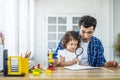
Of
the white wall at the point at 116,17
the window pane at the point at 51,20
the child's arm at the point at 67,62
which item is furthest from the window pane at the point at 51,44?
the child's arm at the point at 67,62

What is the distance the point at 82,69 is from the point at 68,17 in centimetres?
411

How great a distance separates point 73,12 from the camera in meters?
5.77

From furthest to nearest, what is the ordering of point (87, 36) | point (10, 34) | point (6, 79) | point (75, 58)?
point (10, 34) < point (87, 36) < point (75, 58) < point (6, 79)

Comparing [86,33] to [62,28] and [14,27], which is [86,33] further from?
[62,28]

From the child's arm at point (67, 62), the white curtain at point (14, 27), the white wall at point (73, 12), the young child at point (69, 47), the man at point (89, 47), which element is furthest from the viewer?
the white wall at point (73, 12)

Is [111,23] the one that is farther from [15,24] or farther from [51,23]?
[15,24]

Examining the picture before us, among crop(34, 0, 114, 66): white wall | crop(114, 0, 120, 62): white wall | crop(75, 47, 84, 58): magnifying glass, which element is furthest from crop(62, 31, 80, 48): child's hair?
crop(114, 0, 120, 62): white wall

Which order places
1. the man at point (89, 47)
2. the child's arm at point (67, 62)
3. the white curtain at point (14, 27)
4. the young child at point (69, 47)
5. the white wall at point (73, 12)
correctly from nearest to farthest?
the child's arm at point (67, 62)
the young child at point (69, 47)
the man at point (89, 47)
the white curtain at point (14, 27)
the white wall at point (73, 12)

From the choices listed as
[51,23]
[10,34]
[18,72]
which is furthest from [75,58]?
[51,23]

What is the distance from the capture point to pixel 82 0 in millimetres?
5793

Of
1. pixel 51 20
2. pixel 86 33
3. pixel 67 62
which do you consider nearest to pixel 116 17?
pixel 51 20

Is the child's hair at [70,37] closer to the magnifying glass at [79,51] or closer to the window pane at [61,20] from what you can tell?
the magnifying glass at [79,51]

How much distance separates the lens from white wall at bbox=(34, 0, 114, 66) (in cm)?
575

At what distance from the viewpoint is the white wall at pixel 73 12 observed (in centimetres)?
575
